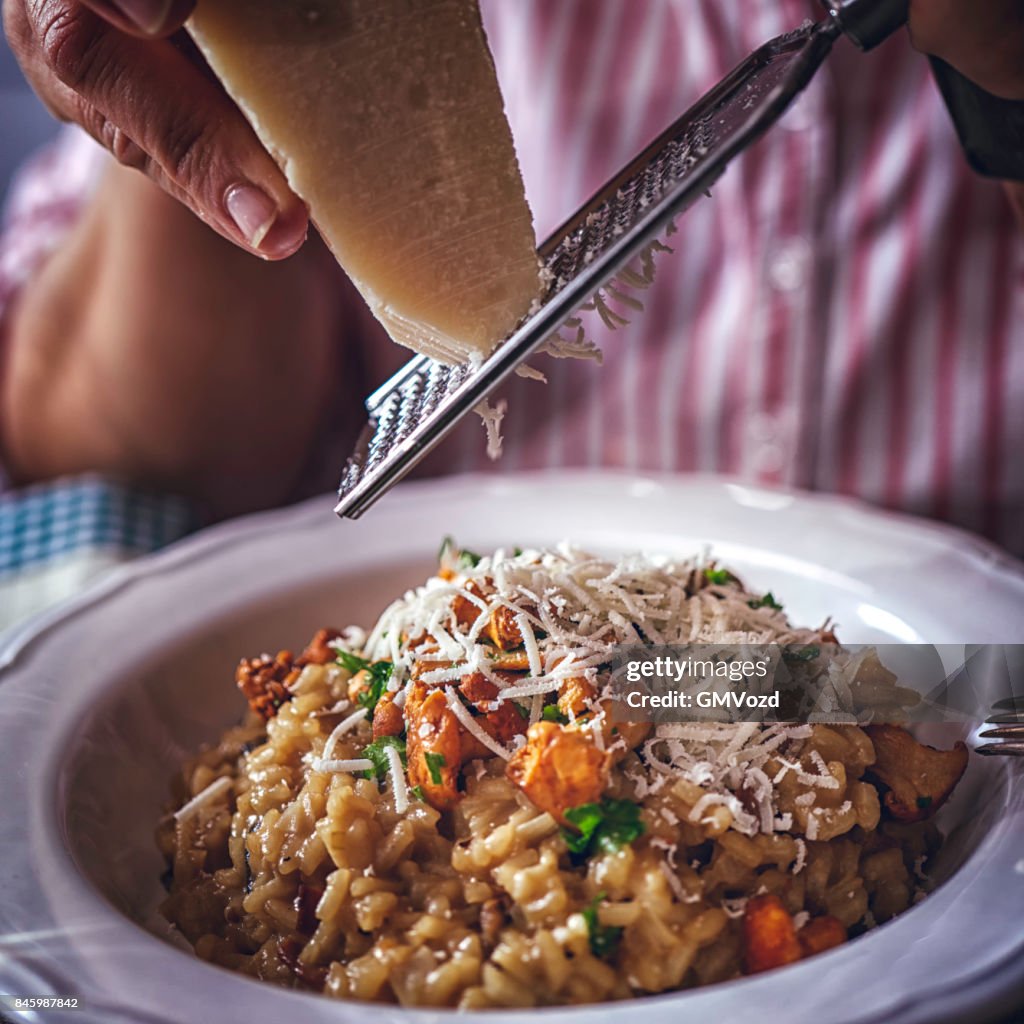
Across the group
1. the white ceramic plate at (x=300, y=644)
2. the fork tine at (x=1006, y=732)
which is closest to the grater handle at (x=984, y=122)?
the white ceramic plate at (x=300, y=644)

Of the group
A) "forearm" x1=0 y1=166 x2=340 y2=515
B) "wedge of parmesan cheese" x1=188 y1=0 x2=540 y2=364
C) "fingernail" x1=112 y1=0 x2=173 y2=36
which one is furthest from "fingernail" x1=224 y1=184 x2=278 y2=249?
"forearm" x1=0 y1=166 x2=340 y2=515

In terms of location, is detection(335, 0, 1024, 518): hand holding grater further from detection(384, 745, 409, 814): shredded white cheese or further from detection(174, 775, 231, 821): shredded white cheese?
detection(174, 775, 231, 821): shredded white cheese

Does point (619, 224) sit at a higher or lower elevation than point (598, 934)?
higher

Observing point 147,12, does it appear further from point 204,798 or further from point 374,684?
point 204,798

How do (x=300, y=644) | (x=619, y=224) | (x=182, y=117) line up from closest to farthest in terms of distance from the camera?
(x=619, y=224), (x=182, y=117), (x=300, y=644)

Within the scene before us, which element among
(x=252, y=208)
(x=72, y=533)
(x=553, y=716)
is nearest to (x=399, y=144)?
(x=252, y=208)

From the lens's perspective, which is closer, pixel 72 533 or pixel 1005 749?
pixel 1005 749
